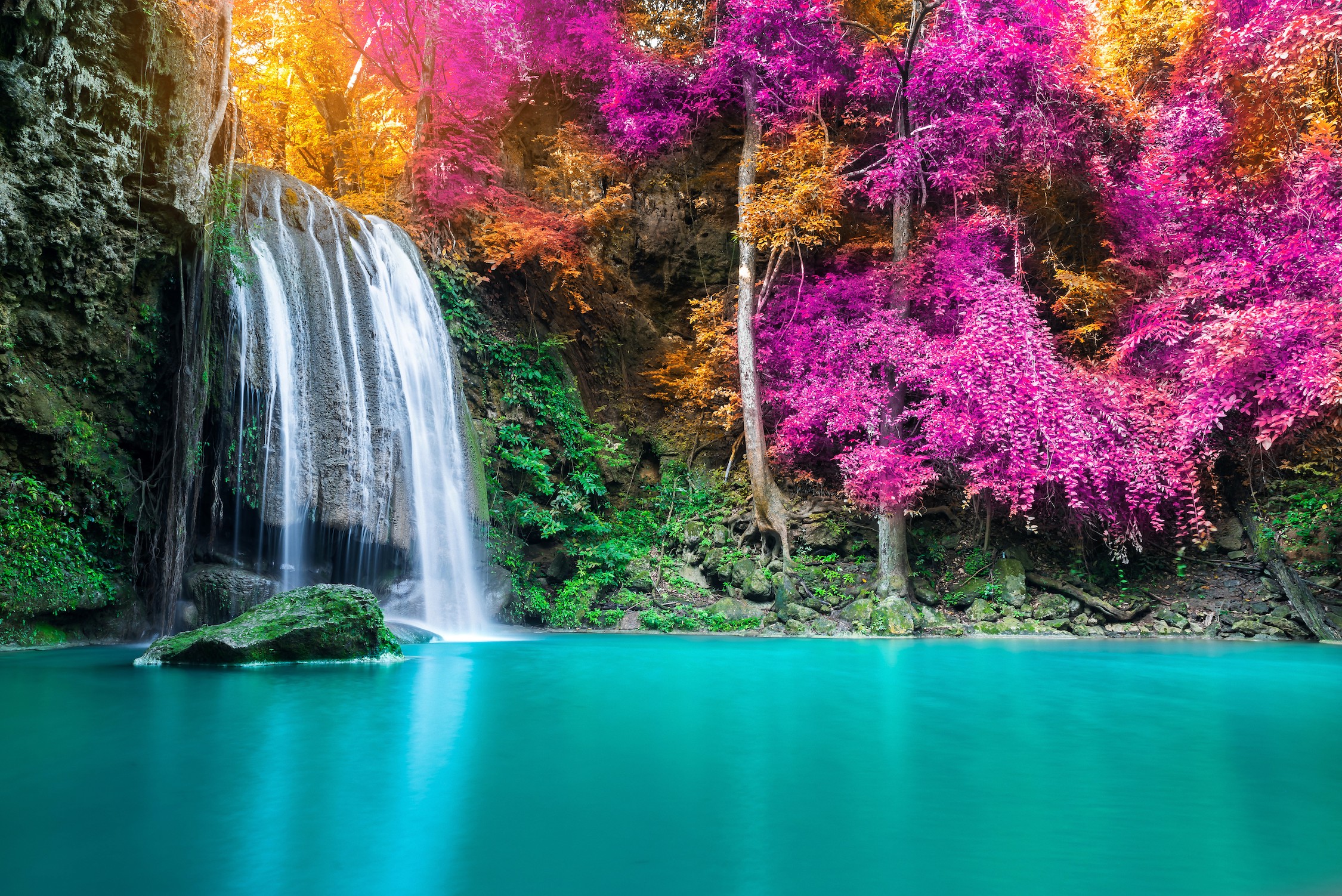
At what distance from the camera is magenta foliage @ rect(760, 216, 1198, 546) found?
969cm

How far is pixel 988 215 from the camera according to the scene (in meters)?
11.2

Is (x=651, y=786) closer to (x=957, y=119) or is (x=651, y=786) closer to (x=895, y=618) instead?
(x=895, y=618)

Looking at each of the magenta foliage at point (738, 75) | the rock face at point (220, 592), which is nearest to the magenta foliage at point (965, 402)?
the magenta foliage at point (738, 75)

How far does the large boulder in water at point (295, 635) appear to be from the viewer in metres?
5.79

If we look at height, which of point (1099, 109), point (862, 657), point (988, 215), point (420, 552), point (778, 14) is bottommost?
point (862, 657)

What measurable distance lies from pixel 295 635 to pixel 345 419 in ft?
12.0

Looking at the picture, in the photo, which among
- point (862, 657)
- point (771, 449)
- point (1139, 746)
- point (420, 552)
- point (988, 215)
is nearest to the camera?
point (1139, 746)

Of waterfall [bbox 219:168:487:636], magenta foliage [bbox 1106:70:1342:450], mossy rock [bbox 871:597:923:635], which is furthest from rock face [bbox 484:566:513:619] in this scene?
magenta foliage [bbox 1106:70:1342:450]

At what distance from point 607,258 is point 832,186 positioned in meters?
4.74

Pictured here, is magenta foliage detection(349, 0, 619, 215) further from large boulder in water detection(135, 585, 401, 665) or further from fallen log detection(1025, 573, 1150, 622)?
fallen log detection(1025, 573, 1150, 622)

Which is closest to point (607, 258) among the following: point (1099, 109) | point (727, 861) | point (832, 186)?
point (832, 186)

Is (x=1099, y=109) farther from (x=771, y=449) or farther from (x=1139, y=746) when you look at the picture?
(x=1139, y=746)

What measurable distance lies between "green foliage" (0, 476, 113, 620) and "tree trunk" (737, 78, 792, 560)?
8.22 m

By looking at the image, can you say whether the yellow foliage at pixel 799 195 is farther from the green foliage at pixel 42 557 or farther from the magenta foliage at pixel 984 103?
the green foliage at pixel 42 557
